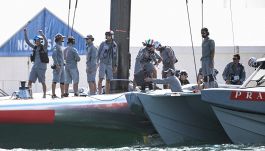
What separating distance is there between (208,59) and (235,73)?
6.56ft

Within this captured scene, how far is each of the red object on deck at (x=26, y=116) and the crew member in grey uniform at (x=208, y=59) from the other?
3.29m

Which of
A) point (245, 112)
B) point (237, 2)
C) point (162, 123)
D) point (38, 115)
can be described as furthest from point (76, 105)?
point (237, 2)

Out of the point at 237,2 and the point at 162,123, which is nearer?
the point at 162,123

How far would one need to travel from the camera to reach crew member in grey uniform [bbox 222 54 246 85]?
53.9 feet

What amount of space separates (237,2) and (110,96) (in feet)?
40.1

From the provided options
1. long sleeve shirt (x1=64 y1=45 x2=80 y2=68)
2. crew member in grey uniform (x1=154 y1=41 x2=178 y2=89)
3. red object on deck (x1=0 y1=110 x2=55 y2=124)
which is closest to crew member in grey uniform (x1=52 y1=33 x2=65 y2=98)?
long sleeve shirt (x1=64 y1=45 x2=80 y2=68)

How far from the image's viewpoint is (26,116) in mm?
12883

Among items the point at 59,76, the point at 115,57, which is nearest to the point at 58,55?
the point at 59,76

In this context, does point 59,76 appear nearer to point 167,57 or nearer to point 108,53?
point 108,53

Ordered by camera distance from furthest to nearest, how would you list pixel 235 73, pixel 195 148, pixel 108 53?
pixel 235 73 → pixel 108 53 → pixel 195 148

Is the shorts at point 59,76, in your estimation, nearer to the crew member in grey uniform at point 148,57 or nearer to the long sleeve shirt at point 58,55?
the long sleeve shirt at point 58,55

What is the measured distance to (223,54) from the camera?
21.4m

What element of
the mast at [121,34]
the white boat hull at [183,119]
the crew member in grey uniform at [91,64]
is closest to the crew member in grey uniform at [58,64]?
the crew member in grey uniform at [91,64]

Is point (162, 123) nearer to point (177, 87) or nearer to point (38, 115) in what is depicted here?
point (177, 87)
